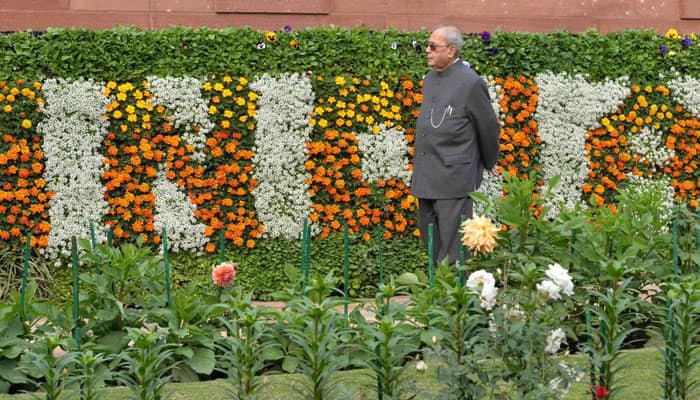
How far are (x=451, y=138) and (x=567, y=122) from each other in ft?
8.15

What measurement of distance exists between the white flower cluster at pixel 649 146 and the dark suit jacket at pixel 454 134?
8.66 ft

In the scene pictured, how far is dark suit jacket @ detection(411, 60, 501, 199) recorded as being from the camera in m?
6.27

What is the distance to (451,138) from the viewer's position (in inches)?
248

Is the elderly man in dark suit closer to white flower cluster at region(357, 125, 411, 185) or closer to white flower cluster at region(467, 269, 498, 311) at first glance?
white flower cluster at region(357, 125, 411, 185)

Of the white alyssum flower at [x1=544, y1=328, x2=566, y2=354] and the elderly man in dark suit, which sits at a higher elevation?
the elderly man in dark suit

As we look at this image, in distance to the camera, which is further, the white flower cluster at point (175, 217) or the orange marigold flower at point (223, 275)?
the white flower cluster at point (175, 217)

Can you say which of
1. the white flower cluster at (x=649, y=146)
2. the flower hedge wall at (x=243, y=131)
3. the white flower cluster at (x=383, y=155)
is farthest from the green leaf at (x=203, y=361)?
the white flower cluster at (x=649, y=146)

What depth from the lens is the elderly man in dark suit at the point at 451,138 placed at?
6258 mm

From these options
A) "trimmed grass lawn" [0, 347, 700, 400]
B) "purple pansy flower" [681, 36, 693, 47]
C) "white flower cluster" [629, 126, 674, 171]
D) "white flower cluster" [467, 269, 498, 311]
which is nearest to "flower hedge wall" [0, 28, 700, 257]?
"white flower cluster" [629, 126, 674, 171]

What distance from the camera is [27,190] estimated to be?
7.46 m

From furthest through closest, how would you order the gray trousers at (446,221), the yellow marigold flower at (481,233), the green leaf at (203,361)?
the gray trousers at (446,221) < the green leaf at (203,361) < the yellow marigold flower at (481,233)

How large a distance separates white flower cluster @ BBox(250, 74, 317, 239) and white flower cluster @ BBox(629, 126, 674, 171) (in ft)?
9.09

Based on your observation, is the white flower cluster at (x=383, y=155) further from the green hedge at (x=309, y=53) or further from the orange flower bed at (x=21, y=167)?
the orange flower bed at (x=21, y=167)

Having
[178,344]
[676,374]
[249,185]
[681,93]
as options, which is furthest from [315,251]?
[676,374]
